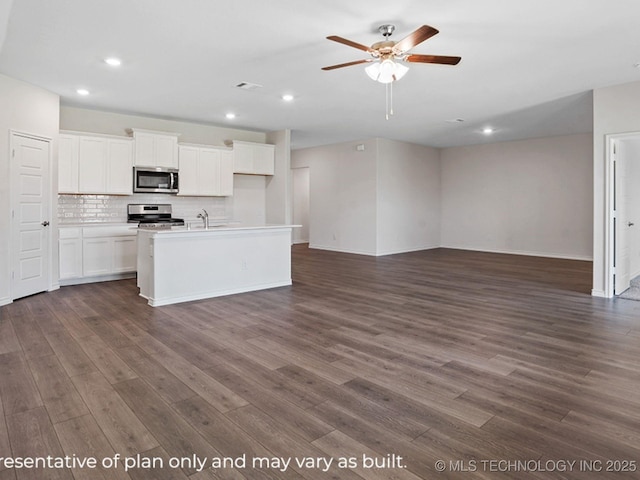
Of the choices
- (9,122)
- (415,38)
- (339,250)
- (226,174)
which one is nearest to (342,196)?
(339,250)

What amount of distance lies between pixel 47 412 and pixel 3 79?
4.29m

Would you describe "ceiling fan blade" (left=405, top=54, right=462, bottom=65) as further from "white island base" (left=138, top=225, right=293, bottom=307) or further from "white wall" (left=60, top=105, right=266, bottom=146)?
"white wall" (left=60, top=105, right=266, bottom=146)

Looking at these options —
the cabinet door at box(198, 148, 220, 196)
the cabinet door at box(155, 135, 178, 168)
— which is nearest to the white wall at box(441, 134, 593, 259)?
the cabinet door at box(198, 148, 220, 196)

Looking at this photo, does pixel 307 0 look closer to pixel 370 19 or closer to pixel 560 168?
pixel 370 19

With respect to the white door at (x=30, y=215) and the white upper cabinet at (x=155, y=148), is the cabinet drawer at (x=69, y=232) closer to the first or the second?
the white door at (x=30, y=215)

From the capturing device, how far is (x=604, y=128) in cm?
514

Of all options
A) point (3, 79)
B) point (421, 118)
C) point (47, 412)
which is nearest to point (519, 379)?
point (47, 412)

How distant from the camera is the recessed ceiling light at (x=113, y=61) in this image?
13.9 feet

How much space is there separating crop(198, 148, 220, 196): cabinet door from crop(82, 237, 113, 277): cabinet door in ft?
5.95

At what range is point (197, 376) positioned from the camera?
9.03ft

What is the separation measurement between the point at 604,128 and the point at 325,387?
495 cm

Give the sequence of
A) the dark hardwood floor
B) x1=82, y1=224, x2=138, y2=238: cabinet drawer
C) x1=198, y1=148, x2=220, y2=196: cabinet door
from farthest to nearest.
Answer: x1=198, y1=148, x2=220, y2=196: cabinet door, x1=82, y1=224, x2=138, y2=238: cabinet drawer, the dark hardwood floor

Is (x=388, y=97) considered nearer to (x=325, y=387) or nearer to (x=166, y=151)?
(x=166, y=151)

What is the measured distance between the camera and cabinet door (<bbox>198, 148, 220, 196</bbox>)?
7.22 metres
